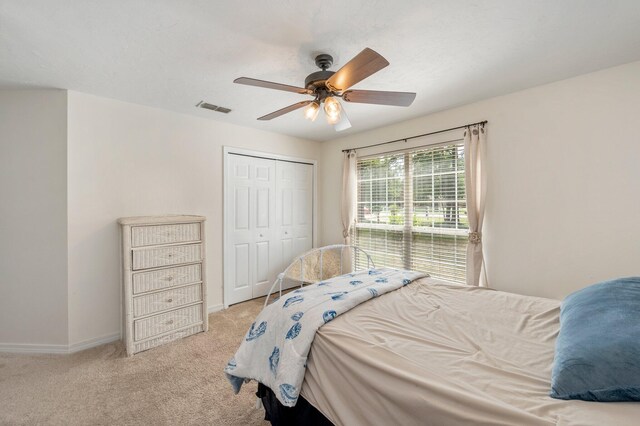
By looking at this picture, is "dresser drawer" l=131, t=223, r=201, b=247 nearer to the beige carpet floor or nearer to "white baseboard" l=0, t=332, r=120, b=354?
the beige carpet floor

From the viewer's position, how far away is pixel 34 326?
8.26 feet

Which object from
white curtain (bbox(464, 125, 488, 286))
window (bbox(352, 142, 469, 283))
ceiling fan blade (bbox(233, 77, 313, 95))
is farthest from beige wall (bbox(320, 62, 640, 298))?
ceiling fan blade (bbox(233, 77, 313, 95))

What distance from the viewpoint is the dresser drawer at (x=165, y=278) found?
8.25ft

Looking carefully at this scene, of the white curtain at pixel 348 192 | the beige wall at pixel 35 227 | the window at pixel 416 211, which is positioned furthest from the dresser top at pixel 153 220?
the window at pixel 416 211

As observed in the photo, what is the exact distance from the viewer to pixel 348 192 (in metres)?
4.13

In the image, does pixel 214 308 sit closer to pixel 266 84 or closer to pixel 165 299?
pixel 165 299

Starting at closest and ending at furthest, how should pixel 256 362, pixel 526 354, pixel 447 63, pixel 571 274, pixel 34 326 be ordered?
pixel 526 354 → pixel 256 362 → pixel 447 63 → pixel 571 274 → pixel 34 326

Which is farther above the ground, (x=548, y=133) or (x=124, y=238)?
(x=548, y=133)

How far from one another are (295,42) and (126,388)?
9.09ft

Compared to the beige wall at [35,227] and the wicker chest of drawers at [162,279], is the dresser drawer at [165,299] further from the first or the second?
the beige wall at [35,227]

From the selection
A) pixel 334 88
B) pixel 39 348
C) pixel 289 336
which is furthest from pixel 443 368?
pixel 39 348

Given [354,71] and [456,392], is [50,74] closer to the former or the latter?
[354,71]

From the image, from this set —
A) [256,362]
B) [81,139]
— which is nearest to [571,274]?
[256,362]

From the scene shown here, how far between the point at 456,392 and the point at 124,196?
3.25 metres
